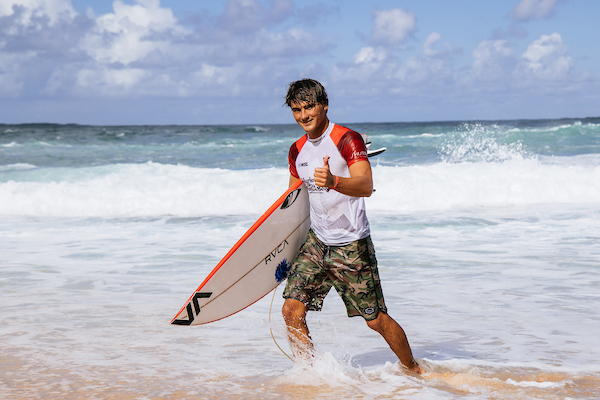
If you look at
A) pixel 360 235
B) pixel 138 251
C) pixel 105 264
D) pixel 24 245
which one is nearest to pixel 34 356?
pixel 360 235

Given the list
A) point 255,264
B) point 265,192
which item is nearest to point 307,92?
point 255,264

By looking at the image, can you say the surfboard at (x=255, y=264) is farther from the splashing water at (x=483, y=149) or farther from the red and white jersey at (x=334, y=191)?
the splashing water at (x=483, y=149)

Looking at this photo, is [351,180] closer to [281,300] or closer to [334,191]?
[334,191]

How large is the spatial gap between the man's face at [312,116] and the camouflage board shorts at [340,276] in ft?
1.82

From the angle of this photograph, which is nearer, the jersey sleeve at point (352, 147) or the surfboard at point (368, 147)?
the jersey sleeve at point (352, 147)

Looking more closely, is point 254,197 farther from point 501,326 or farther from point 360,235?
point 360,235

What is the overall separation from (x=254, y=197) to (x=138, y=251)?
5.33m

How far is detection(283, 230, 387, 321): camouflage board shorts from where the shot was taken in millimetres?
3008

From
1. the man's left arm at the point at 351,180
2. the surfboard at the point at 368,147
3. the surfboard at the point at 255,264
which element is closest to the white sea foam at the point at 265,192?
the surfboard at the point at 255,264

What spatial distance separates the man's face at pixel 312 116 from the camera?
2.91 meters

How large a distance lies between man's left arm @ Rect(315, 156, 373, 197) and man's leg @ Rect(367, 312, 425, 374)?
28.5 inches

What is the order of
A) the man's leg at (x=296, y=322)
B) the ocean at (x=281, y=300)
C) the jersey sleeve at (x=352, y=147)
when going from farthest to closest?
1. the ocean at (x=281, y=300)
2. the man's leg at (x=296, y=322)
3. the jersey sleeve at (x=352, y=147)

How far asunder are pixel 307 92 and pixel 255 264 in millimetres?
1067

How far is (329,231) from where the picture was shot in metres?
3.03
